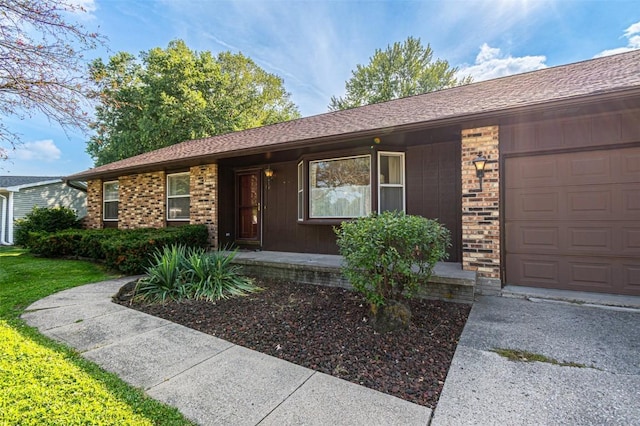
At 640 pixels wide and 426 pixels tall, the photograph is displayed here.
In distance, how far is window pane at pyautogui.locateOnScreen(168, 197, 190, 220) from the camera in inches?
333

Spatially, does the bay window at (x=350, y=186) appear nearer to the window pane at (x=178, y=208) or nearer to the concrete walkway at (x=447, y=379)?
the concrete walkway at (x=447, y=379)

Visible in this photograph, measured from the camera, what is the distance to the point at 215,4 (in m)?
9.45

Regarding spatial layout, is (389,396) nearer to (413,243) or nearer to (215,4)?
(413,243)

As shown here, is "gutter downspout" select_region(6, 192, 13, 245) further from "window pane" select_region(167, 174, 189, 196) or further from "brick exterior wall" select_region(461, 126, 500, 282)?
"brick exterior wall" select_region(461, 126, 500, 282)

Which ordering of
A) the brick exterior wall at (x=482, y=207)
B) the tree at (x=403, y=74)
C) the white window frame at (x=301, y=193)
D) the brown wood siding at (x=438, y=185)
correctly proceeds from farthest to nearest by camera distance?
the tree at (x=403, y=74) → the white window frame at (x=301, y=193) → the brown wood siding at (x=438, y=185) → the brick exterior wall at (x=482, y=207)

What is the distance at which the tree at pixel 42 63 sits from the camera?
159 inches

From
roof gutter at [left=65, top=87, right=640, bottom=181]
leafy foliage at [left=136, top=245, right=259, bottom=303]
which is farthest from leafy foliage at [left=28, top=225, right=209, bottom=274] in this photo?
roof gutter at [left=65, top=87, right=640, bottom=181]

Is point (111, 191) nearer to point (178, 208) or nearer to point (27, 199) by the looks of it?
point (178, 208)

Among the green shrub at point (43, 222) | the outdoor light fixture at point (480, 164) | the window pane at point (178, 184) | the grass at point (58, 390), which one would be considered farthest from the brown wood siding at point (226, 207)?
the green shrub at point (43, 222)

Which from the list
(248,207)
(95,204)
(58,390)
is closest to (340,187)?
(248,207)

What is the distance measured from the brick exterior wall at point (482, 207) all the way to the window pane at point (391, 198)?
143 cm

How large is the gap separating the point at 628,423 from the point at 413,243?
6.30 feet

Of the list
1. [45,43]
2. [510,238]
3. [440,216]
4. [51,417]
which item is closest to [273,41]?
[45,43]

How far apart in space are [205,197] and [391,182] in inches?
188
